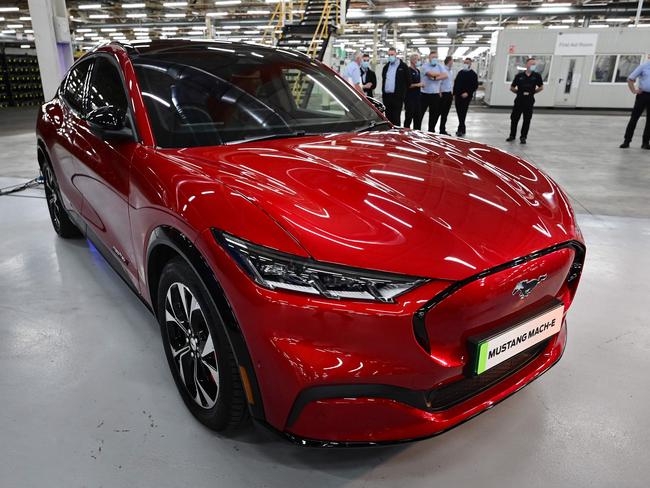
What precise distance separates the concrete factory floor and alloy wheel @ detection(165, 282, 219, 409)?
18 centimetres

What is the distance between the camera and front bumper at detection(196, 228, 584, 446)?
1.23 meters

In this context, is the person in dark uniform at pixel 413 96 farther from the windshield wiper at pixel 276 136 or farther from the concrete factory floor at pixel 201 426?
the windshield wiper at pixel 276 136

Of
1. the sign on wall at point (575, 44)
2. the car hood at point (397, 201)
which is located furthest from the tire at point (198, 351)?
the sign on wall at point (575, 44)

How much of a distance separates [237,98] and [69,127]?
3.78ft

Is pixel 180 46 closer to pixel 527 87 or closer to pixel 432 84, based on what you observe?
pixel 527 87

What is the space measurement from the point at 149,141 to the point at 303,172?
26.3 inches

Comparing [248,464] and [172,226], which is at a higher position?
[172,226]

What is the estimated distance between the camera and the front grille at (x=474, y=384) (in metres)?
1.38

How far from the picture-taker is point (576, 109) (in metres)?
17.7

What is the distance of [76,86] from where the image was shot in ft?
9.37

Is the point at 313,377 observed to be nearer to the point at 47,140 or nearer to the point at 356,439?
the point at 356,439

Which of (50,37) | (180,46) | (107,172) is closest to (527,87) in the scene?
(50,37)

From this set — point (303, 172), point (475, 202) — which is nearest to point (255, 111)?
point (303, 172)

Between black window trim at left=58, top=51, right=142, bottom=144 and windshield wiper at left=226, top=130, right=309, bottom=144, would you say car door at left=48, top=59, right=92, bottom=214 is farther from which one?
windshield wiper at left=226, top=130, right=309, bottom=144
